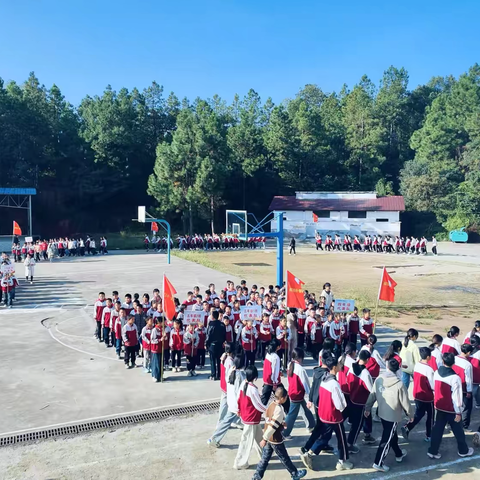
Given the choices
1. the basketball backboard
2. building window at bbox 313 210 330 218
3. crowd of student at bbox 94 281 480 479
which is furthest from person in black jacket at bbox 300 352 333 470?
building window at bbox 313 210 330 218

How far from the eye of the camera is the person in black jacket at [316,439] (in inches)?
275

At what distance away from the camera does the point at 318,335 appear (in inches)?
459

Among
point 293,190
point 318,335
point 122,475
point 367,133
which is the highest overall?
point 367,133

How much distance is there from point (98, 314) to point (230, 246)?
30.2 meters

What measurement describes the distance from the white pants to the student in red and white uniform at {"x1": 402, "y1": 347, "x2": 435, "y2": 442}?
103 inches

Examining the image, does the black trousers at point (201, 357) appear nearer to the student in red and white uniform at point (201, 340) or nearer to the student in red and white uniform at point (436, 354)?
the student in red and white uniform at point (201, 340)

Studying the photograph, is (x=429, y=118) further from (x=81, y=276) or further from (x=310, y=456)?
(x=310, y=456)

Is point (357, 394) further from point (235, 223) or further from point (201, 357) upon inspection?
point (235, 223)

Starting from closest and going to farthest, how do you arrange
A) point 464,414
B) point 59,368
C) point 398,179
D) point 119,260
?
point 464,414
point 59,368
point 119,260
point 398,179

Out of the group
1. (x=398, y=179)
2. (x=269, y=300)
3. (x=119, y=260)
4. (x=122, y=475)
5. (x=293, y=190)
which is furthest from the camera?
(x=398, y=179)

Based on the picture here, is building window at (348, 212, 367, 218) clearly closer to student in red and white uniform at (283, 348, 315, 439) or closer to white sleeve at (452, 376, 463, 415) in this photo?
student in red and white uniform at (283, 348, 315, 439)

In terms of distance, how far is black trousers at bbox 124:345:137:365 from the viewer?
1122 centimetres

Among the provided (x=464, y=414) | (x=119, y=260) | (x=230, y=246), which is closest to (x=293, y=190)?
(x=230, y=246)

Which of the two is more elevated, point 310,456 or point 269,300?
point 269,300
